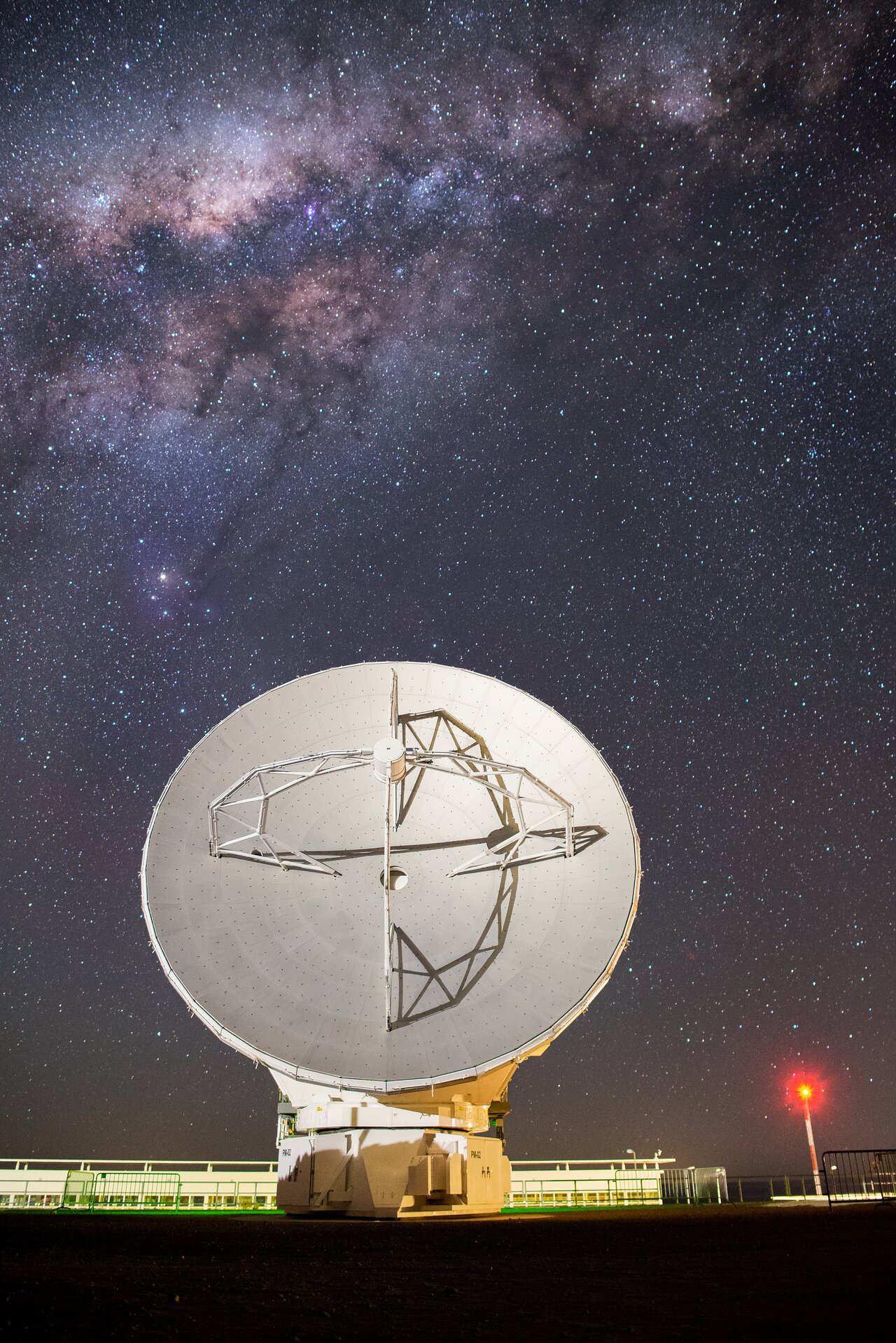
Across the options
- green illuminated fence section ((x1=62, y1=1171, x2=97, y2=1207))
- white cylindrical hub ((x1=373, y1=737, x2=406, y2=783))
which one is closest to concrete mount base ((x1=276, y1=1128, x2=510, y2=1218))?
white cylindrical hub ((x1=373, y1=737, x2=406, y2=783))

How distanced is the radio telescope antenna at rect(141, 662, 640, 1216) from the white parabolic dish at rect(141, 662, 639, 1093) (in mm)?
30

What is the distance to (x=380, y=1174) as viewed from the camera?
44.8 ft

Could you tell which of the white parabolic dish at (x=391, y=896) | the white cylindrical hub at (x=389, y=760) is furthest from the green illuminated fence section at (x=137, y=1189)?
the white cylindrical hub at (x=389, y=760)

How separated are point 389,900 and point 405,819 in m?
1.99

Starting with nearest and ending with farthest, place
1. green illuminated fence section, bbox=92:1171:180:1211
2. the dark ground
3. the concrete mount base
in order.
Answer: the dark ground, the concrete mount base, green illuminated fence section, bbox=92:1171:180:1211

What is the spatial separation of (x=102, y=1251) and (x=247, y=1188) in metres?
18.0

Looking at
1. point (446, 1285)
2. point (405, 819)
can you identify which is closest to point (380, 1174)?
point (405, 819)

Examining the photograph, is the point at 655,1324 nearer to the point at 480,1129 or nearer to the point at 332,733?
the point at 480,1129

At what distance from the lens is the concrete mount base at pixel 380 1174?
1361cm

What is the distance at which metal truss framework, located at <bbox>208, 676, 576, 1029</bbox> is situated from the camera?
569 inches

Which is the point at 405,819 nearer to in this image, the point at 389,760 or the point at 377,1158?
the point at 389,760

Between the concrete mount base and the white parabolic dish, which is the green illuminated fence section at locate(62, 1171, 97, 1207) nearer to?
the concrete mount base

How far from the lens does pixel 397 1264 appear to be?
249 inches

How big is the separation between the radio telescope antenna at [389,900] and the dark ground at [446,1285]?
14.0ft
